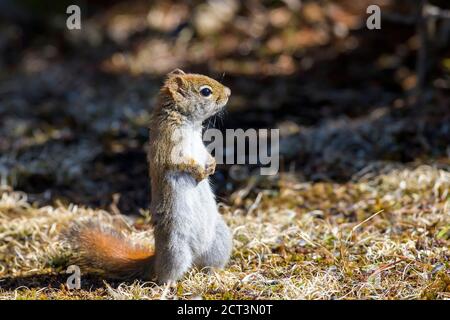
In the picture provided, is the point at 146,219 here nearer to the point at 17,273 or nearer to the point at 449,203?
the point at 17,273

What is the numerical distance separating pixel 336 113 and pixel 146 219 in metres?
2.55

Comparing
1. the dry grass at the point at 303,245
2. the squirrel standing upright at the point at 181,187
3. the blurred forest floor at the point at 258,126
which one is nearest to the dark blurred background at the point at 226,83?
the blurred forest floor at the point at 258,126

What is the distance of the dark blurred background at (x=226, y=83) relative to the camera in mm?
6168

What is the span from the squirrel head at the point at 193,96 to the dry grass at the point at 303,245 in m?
0.91

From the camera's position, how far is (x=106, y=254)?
14.0 ft

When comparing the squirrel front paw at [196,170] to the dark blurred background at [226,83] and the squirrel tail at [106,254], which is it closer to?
the squirrel tail at [106,254]

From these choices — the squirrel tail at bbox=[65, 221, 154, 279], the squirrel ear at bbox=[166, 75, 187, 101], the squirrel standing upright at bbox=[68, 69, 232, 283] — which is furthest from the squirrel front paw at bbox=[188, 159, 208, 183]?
the squirrel tail at bbox=[65, 221, 154, 279]

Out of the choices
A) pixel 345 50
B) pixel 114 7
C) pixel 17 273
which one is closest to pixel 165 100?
pixel 17 273

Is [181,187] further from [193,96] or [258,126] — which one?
[258,126]

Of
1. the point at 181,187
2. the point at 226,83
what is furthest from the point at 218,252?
the point at 226,83

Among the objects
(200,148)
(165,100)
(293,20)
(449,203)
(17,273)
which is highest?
(293,20)

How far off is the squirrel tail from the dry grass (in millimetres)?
79

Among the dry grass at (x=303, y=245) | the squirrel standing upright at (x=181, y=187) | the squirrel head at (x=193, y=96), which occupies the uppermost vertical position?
the squirrel head at (x=193, y=96)

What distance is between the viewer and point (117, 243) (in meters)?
4.38
